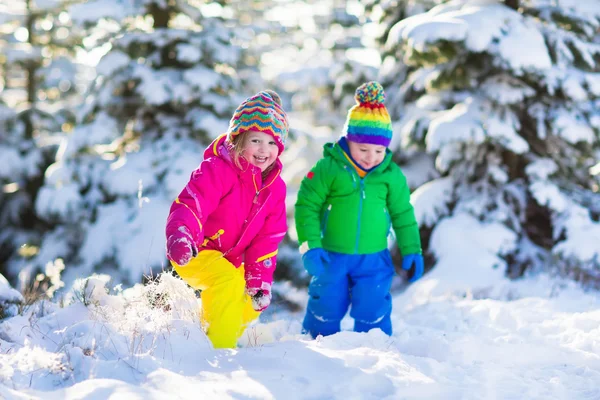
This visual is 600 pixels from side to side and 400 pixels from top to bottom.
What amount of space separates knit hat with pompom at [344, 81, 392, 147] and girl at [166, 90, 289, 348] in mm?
729

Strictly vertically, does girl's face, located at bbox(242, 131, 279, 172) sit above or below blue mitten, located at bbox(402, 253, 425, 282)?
above

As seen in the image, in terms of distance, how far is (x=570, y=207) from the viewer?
738cm

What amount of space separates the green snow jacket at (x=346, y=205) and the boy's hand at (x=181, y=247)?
1350 millimetres

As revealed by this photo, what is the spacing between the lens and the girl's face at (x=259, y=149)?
3867 mm

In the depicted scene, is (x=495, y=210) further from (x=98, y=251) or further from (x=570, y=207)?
(x=98, y=251)

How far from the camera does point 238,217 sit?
3.95 m

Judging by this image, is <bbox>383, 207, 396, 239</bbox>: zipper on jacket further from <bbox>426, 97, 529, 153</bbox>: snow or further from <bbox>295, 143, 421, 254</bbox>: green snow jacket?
<bbox>426, 97, 529, 153</bbox>: snow

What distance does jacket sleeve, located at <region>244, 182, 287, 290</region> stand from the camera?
3982mm

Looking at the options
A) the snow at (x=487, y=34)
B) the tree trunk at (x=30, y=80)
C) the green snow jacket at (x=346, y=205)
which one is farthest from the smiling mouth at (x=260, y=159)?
the tree trunk at (x=30, y=80)

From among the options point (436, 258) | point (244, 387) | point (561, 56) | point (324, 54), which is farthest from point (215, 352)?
point (324, 54)

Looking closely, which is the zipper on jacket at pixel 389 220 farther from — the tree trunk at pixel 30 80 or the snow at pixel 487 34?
the tree trunk at pixel 30 80

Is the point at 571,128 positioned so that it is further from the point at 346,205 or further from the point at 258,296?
the point at 258,296

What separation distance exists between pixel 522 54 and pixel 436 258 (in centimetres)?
298

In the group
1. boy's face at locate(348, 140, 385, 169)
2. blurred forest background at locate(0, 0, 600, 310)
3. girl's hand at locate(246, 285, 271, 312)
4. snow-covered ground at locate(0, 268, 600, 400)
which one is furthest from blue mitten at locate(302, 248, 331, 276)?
blurred forest background at locate(0, 0, 600, 310)
